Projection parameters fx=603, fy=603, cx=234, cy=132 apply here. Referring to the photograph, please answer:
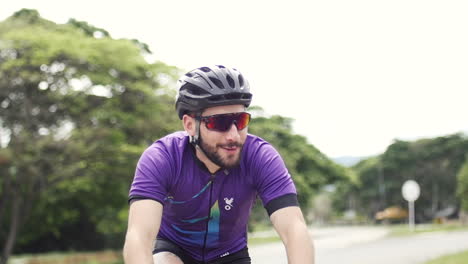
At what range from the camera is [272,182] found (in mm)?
2984

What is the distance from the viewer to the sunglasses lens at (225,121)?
9.54 feet

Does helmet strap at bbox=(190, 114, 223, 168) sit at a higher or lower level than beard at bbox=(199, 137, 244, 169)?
higher

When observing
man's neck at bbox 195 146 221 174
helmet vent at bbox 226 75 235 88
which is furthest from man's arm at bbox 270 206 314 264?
helmet vent at bbox 226 75 235 88

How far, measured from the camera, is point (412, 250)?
19.6 metres

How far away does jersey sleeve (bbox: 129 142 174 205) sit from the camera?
281 cm

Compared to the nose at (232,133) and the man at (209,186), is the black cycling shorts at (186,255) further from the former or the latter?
the nose at (232,133)

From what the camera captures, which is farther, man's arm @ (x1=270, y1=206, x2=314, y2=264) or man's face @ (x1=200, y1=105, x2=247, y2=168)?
man's face @ (x1=200, y1=105, x2=247, y2=168)

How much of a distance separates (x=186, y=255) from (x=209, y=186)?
1.56 feet

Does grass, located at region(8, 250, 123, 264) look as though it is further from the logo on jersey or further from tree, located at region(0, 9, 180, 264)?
the logo on jersey

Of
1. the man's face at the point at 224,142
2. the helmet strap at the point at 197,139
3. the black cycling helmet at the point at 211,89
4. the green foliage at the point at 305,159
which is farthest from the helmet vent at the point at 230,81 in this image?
the green foliage at the point at 305,159

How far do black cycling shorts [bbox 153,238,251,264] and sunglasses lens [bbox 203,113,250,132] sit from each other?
29.8 inches

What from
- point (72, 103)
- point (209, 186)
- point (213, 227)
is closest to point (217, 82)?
point (209, 186)

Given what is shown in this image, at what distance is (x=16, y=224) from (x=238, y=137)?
20.8m

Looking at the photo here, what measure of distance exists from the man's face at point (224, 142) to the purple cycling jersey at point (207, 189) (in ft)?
0.60
